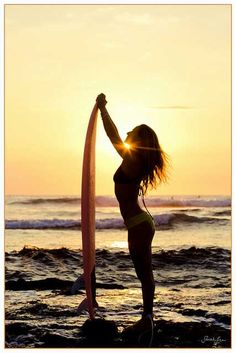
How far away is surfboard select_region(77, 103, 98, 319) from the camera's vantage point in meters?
4.29

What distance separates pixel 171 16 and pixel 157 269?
3.24 m

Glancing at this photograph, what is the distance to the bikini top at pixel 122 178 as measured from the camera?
3977 millimetres

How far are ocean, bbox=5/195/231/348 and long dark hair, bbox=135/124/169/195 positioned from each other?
1168mm

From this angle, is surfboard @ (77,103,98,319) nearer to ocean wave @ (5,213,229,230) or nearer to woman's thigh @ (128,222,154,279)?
woman's thigh @ (128,222,154,279)

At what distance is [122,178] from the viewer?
3986 millimetres

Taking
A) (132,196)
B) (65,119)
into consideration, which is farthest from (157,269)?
(132,196)

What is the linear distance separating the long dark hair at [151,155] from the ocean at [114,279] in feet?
3.83

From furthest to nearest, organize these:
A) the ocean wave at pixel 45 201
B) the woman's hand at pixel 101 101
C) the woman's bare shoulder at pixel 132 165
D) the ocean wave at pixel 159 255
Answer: the ocean wave at pixel 45 201 < the ocean wave at pixel 159 255 < the woman's hand at pixel 101 101 < the woman's bare shoulder at pixel 132 165

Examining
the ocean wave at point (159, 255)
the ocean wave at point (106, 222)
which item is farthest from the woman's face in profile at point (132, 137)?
the ocean wave at point (106, 222)

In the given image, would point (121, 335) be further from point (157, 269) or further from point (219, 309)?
point (157, 269)

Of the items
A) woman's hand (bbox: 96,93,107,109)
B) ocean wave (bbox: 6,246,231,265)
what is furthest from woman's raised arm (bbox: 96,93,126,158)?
ocean wave (bbox: 6,246,231,265)

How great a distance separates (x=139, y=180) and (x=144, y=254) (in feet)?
1.69

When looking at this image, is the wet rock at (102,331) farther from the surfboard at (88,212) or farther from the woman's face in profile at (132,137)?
the woman's face in profile at (132,137)

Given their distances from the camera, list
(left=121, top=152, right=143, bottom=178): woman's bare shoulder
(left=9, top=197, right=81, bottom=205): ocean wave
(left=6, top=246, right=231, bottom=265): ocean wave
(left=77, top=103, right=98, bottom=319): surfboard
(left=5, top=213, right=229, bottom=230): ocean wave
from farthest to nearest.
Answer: (left=9, top=197, right=81, bottom=205): ocean wave → (left=5, top=213, right=229, bottom=230): ocean wave → (left=6, top=246, right=231, bottom=265): ocean wave → (left=77, top=103, right=98, bottom=319): surfboard → (left=121, top=152, right=143, bottom=178): woman's bare shoulder
